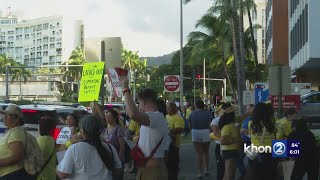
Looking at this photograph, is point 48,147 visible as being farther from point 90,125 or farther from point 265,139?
point 265,139

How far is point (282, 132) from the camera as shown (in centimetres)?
934

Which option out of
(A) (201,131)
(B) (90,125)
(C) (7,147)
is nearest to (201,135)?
(A) (201,131)

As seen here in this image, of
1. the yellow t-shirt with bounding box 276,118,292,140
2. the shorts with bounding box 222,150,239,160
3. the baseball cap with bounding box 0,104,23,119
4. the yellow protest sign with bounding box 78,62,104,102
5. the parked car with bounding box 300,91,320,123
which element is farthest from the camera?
the parked car with bounding box 300,91,320,123

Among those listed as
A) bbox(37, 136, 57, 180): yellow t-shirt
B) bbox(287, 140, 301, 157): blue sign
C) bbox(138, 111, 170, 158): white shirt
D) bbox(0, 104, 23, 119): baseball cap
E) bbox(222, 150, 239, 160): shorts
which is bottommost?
bbox(222, 150, 239, 160): shorts

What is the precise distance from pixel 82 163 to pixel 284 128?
5383 mm

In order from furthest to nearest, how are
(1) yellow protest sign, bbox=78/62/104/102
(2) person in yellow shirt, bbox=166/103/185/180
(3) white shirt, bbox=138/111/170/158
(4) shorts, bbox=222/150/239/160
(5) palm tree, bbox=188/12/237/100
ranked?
(5) palm tree, bbox=188/12/237/100 → (1) yellow protest sign, bbox=78/62/104/102 → (2) person in yellow shirt, bbox=166/103/185/180 → (4) shorts, bbox=222/150/239/160 → (3) white shirt, bbox=138/111/170/158

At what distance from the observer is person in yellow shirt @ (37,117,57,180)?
6.39 m

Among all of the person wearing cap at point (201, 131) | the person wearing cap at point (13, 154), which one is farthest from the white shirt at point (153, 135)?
the person wearing cap at point (201, 131)

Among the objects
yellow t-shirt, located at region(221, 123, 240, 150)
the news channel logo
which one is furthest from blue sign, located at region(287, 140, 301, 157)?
yellow t-shirt, located at region(221, 123, 240, 150)

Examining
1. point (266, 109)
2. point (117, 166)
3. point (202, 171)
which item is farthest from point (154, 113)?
point (202, 171)

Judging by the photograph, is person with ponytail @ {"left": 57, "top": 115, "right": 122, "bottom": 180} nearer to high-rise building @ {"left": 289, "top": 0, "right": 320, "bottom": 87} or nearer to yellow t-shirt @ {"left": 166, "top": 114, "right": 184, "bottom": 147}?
yellow t-shirt @ {"left": 166, "top": 114, "right": 184, "bottom": 147}

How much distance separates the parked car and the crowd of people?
1611 cm

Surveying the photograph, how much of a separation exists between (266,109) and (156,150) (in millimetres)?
2109

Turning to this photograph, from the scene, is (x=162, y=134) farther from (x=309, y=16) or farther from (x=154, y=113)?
(x=309, y=16)
